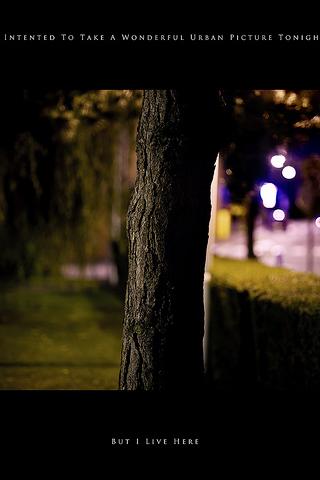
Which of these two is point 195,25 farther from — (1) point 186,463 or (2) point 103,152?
(2) point 103,152

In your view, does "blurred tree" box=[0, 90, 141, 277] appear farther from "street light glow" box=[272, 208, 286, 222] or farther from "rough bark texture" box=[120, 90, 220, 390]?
"rough bark texture" box=[120, 90, 220, 390]

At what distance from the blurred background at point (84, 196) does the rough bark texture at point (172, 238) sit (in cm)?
60

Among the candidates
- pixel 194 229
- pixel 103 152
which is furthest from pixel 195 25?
pixel 103 152

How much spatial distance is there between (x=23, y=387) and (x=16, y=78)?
365 cm

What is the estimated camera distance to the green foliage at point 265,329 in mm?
5824

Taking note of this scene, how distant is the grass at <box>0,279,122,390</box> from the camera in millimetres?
7730

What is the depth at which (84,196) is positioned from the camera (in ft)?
41.5

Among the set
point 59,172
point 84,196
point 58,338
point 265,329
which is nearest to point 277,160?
point 265,329

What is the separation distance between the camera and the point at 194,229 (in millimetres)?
4543

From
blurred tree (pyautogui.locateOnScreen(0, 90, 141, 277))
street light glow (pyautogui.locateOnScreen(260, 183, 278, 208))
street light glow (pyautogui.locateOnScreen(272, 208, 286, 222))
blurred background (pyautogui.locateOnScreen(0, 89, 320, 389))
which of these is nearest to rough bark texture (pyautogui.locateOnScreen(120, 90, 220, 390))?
blurred background (pyautogui.locateOnScreen(0, 89, 320, 389))

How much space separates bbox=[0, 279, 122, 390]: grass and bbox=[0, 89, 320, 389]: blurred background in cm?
2

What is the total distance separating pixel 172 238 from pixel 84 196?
8343 mm

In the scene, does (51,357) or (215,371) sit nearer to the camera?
(215,371)

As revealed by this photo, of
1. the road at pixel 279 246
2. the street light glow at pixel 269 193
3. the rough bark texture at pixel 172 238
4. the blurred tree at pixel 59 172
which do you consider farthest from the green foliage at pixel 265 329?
the road at pixel 279 246
